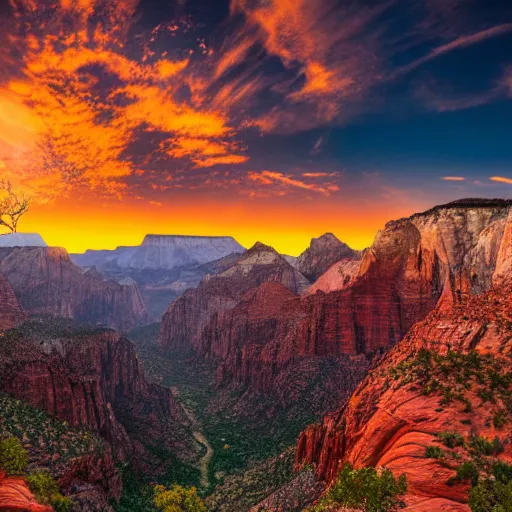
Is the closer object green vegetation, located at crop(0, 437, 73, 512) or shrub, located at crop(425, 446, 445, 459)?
shrub, located at crop(425, 446, 445, 459)

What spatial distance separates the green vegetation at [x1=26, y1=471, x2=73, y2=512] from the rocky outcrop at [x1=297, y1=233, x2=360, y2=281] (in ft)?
360

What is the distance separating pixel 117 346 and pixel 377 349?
5578 cm

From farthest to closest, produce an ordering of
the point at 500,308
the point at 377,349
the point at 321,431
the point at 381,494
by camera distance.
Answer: the point at 377,349 < the point at 321,431 < the point at 500,308 < the point at 381,494

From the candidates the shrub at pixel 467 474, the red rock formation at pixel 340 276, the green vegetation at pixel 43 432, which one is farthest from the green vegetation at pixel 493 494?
the red rock formation at pixel 340 276

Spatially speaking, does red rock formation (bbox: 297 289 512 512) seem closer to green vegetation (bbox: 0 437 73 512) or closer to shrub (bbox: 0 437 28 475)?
green vegetation (bbox: 0 437 73 512)

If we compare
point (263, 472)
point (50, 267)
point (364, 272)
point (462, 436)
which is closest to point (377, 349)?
point (364, 272)

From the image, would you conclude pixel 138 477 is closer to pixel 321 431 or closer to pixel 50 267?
pixel 321 431

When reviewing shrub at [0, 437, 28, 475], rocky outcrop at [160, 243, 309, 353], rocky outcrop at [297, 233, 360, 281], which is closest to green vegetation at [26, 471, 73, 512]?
shrub at [0, 437, 28, 475]

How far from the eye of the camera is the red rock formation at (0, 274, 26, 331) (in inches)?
4046

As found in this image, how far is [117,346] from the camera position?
83.7 m

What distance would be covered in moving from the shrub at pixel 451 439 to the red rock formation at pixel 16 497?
80.2 feet

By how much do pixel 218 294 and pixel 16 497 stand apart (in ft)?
403

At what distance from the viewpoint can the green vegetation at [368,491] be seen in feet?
62.2

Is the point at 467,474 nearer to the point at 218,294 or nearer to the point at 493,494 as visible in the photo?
the point at 493,494
